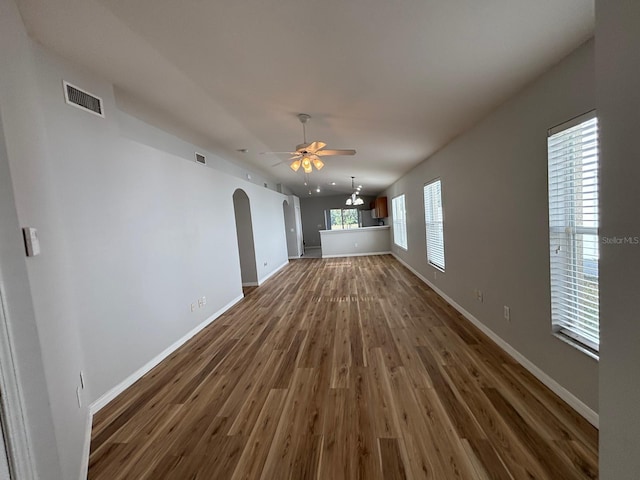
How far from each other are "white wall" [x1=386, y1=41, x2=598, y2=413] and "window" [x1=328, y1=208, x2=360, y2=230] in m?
10.1

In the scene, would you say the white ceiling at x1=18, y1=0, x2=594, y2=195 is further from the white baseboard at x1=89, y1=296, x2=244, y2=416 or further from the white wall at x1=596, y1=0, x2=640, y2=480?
the white baseboard at x1=89, y1=296, x2=244, y2=416

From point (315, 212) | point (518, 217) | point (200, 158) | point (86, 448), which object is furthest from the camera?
point (315, 212)

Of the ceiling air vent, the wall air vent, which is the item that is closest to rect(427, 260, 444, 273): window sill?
the wall air vent

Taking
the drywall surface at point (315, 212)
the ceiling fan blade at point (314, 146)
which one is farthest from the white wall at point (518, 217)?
the drywall surface at point (315, 212)

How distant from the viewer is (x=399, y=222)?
7.95 meters

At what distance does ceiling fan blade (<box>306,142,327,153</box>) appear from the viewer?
3.23 m

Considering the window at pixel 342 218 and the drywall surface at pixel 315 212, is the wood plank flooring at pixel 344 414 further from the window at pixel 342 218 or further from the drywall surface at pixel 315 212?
the window at pixel 342 218

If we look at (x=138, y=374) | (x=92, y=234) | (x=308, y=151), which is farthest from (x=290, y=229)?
(x=92, y=234)

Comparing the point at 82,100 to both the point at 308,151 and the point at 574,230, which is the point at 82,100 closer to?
the point at 308,151

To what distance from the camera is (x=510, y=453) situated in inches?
58.2

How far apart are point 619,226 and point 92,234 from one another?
3107 millimetres

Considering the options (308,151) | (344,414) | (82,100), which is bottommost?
(344,414)

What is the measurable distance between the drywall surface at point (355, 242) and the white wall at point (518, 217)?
18.9 ft

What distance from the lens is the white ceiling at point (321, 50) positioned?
1.47m
